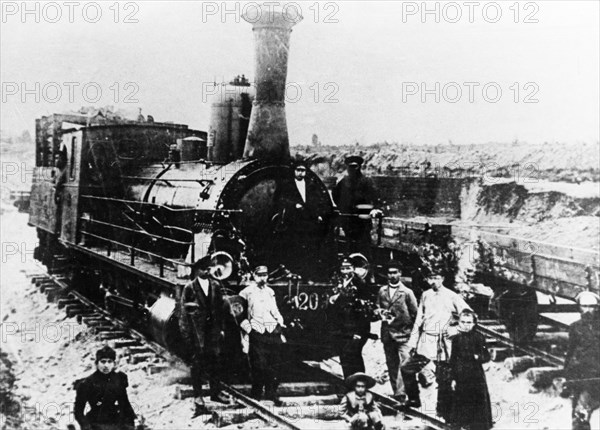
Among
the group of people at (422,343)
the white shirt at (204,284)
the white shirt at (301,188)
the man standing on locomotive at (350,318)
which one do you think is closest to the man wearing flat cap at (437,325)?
the group of people at (422,343)

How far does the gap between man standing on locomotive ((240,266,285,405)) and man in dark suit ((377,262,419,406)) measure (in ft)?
3.65

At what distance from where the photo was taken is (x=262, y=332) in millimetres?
6371

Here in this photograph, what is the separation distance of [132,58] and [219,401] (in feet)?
14.4

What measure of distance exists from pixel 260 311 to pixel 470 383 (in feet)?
7.13

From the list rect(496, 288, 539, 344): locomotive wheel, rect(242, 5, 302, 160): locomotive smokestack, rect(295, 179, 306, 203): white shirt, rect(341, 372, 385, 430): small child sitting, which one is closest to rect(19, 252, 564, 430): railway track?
rect(496, 288, 539, 344): locomotive wheel

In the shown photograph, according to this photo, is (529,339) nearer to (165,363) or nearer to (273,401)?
(273,401)

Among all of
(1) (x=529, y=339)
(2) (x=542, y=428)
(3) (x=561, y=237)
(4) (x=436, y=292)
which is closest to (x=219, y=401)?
(4) (x=436, y=292)

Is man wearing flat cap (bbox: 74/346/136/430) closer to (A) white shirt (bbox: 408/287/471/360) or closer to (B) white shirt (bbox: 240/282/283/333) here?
(B) white shirt (bbox: 240/282/283/333)

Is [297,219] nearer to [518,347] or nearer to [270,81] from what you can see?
[270,81]

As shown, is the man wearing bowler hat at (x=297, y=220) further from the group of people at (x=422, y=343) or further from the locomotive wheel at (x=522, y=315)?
the locomotive wheel at (x=522, y=315)

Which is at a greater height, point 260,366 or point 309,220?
point 309,220

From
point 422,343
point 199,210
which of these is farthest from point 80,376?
point 422,343

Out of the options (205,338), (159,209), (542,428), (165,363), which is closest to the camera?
(542,428)

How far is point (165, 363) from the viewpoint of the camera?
23.9 feet
